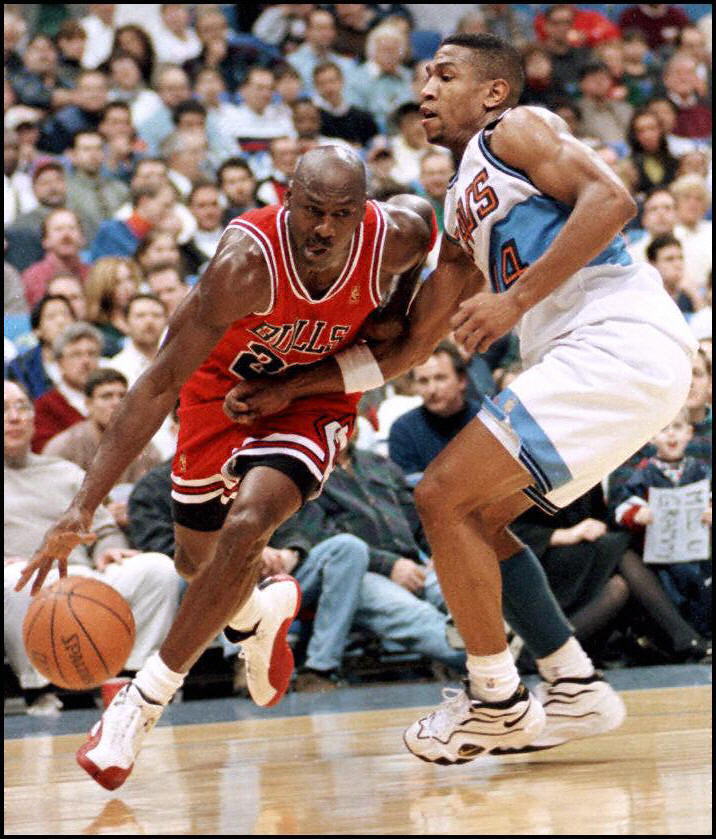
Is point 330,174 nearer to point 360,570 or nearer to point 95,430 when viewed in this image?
point 360,570

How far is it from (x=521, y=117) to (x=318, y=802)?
6.12 feet

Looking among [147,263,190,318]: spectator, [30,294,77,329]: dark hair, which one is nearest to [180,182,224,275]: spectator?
[147,263,190,318]: spectator

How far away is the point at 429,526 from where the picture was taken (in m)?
3.70

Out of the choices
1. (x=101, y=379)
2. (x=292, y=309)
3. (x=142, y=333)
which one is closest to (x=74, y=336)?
(x=142, y=333)

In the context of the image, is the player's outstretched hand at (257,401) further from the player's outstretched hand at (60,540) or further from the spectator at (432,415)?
the spectator at (432,415)

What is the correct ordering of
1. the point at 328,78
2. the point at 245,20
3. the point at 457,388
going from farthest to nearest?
1. the point at 245,20
2. the point at 328,78
3. the point at 457,388

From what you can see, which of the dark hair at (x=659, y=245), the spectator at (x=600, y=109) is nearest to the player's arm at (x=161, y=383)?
the dark hair at (x=659, y=245)

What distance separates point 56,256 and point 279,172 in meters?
2.09

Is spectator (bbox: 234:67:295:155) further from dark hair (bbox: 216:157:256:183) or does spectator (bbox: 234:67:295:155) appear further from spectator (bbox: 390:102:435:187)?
dark hair (bbox: 216:157:256:183)

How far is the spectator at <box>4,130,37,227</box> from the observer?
9.31 m

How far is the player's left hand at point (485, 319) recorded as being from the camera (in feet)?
11.4

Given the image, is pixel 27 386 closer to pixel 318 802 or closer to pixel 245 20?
pixel 318 802

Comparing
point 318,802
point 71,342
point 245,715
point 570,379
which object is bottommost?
point 245,715

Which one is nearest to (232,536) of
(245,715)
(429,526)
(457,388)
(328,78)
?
(429,526)
